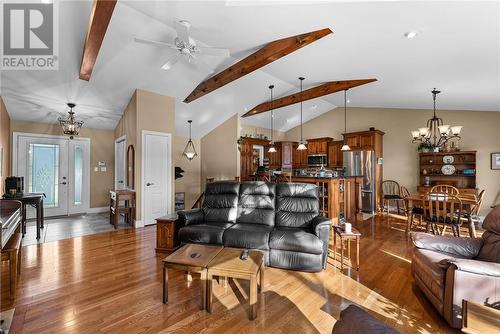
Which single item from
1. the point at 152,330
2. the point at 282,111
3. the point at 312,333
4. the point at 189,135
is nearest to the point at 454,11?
the point at 312,333

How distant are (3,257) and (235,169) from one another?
5632mm

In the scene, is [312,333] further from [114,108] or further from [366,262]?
[114,108]

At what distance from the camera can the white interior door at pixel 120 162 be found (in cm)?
588

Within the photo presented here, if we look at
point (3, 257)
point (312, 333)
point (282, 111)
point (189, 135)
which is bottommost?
point (312, 333)

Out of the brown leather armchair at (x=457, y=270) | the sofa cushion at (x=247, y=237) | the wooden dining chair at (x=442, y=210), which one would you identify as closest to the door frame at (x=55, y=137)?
the sofa cushion at (x=247, y=237)

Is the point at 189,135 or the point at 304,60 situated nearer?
the point at 304,60

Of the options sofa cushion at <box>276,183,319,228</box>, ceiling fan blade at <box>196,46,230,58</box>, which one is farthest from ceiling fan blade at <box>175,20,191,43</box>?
sofa cushion at <box>276,183,319,228</box>

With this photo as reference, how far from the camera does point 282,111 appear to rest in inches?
310

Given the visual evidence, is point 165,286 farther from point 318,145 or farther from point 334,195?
point 318,145

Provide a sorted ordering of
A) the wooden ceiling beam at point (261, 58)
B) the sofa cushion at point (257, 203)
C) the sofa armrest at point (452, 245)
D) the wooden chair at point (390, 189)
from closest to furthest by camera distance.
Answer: the sofa armrest at point (452, 245) < the wooden ceiling beam at point (261, 58) < the sofa cushion at point (257, 203) < the wooden chair at point (390, 189)

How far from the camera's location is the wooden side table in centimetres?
348

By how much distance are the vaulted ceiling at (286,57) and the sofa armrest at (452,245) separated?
7.56ft

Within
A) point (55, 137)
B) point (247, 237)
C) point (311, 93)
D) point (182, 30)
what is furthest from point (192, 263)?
point (55, 137)

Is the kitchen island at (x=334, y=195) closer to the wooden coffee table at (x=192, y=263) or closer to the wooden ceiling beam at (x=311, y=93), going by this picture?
the wooden ceiling beam at (x=311, y=93)
